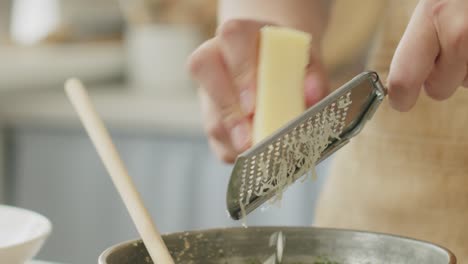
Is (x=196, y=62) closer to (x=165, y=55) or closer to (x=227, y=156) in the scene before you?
(x=227, y=156)

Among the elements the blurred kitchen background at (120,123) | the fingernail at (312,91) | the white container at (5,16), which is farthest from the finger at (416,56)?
the white container at (5,16)

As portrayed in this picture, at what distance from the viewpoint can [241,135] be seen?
85 centimetres

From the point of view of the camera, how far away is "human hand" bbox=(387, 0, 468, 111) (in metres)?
0.70

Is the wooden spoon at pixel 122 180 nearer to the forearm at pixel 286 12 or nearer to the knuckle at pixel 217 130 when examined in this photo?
the knuckle at pixel 217 130

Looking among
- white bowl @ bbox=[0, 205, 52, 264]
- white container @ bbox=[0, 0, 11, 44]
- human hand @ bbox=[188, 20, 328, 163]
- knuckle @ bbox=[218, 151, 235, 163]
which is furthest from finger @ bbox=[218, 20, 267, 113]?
white container @ bbox=[0, 0, 11, 44]

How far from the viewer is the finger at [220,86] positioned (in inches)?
33.5

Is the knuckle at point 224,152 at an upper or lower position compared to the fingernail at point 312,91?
lower

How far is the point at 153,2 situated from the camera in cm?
233

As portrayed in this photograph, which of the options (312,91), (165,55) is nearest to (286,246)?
(312,91)

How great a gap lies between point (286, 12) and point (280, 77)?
0.24 meters

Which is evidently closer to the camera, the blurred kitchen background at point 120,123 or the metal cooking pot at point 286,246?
the metal cooking pot at point 286,246

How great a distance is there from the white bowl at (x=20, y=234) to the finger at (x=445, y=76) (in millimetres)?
326

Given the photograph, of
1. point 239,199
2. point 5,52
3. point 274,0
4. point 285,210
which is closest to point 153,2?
point 5,52

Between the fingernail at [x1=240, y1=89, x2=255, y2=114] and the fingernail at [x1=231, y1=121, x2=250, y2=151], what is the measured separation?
17 mm
